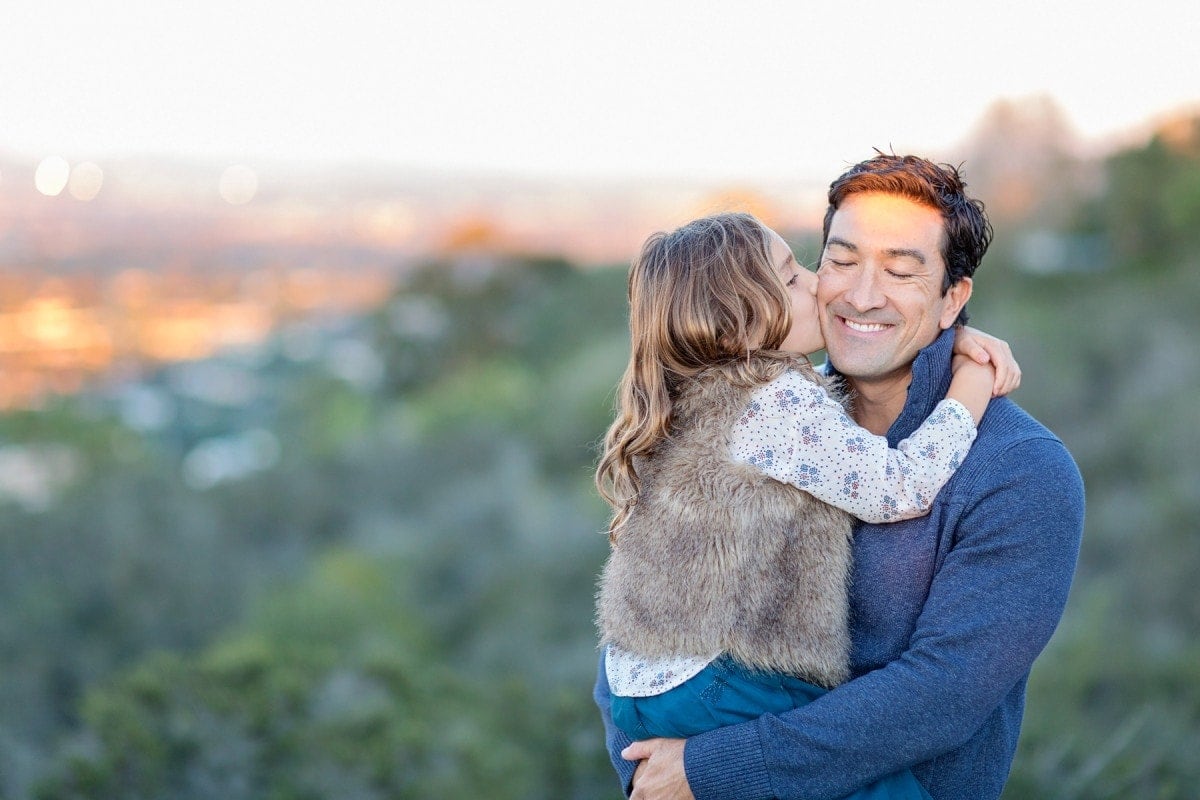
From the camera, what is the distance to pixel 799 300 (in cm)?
261

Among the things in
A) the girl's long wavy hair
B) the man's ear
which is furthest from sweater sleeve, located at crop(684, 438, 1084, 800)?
the girl's long wavy hair

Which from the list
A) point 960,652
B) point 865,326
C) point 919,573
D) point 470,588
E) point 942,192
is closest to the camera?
point 960,652

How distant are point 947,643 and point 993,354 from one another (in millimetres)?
693

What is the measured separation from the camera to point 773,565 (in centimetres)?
233

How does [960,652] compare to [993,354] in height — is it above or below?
below

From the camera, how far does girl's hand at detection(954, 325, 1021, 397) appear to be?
2451 millimetres

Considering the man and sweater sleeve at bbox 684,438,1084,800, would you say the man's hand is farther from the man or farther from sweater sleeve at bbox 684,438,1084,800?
sweater sleeve at bbox 684,438,1084,800

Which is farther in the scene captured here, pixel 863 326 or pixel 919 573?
pixel 863 326

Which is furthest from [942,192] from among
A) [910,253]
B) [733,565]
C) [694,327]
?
[733,565]

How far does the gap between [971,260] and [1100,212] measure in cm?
2816

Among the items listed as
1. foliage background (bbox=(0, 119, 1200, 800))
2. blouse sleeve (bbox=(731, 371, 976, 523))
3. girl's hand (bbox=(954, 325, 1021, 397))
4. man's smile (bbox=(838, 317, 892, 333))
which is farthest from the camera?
foliage background (bbox=(0, 119, 1200, 800))

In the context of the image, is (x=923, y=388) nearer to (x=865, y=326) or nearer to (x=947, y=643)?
(x=865, y=326)

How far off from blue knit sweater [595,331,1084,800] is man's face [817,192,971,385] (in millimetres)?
301

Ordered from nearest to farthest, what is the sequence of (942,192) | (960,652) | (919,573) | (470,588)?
(960,652), (919,573), (942,192), (470,588)
